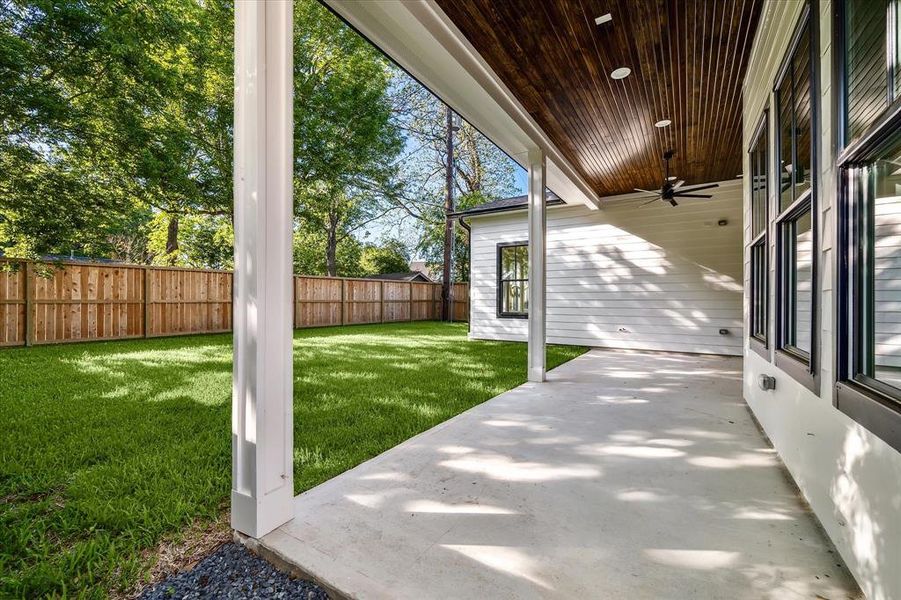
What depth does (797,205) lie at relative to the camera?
2.04m

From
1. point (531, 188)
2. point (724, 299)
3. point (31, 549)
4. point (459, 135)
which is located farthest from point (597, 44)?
point (459, 135)

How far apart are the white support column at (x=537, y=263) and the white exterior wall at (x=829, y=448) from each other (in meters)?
2.12

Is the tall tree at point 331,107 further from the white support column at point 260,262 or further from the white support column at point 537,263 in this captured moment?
the white support column at point 260,262

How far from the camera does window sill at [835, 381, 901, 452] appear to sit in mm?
1054

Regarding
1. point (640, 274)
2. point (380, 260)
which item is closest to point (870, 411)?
point (640, 274)

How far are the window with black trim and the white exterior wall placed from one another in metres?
0.07

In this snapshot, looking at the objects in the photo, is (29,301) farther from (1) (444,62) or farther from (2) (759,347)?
(2) (759,347)

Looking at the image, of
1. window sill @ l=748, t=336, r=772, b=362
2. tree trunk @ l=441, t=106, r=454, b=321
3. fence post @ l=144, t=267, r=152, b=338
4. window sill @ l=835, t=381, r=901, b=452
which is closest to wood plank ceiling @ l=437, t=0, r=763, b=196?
window sill @ l=748, t=336, r=772, b=362

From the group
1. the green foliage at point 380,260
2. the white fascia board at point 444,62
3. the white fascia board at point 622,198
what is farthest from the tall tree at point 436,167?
the white fascia board at point 444,62

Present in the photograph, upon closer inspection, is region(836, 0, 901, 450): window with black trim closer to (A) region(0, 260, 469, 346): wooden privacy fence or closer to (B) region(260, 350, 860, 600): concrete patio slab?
(B) region(260, 350, 860, 600): concrete patio slab

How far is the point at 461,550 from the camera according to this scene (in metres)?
1.46

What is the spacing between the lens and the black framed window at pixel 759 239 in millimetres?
2777

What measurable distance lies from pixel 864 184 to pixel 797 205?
77 centimetres

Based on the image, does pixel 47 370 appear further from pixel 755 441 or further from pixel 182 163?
pixel 755 441
